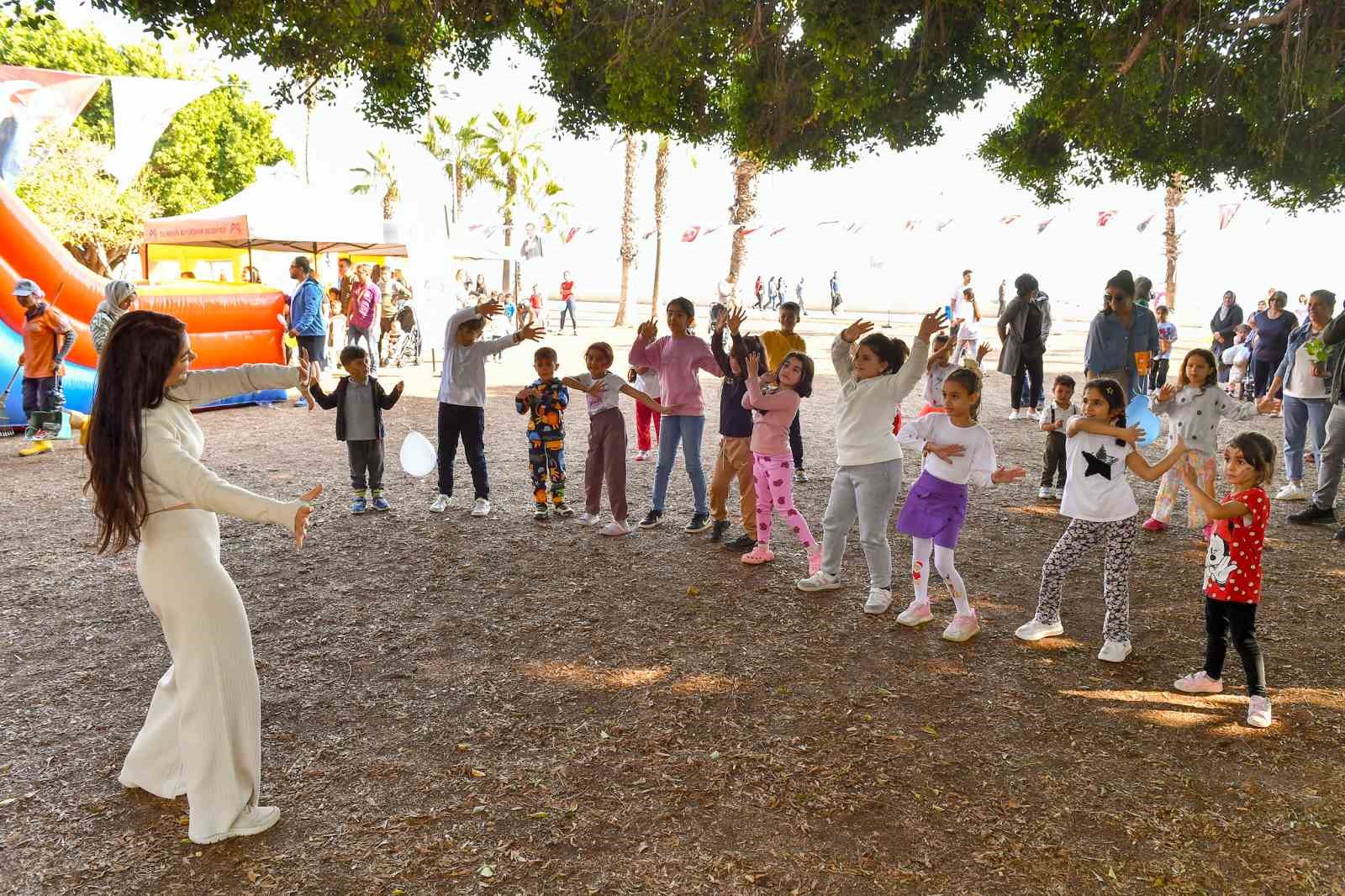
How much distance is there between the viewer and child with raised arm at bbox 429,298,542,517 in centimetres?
739

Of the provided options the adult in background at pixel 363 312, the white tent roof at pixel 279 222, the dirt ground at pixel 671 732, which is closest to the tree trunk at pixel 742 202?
the white tent roof at pixel 279 222

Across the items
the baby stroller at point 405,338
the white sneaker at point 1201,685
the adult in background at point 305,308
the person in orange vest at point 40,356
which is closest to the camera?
the white sneaker at point 1201,685

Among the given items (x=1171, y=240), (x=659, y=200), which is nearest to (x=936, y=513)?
(x=1171, y=240)

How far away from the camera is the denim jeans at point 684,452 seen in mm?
6980

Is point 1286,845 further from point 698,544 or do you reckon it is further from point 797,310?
point 797,310

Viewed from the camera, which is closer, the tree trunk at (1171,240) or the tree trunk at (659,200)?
the tree trunk at (1171,240)

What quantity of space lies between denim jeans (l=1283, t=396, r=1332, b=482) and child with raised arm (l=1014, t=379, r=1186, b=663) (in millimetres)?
4405

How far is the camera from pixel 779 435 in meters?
6.04

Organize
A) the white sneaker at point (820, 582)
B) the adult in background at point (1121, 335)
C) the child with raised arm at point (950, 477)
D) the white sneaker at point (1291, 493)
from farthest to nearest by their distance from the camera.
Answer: the white sneaker at point (1291, 493) < the adult in background at point (1121, 335) < the white sneaker at point (820, 582) < the child with raised arm at point (950, 477)

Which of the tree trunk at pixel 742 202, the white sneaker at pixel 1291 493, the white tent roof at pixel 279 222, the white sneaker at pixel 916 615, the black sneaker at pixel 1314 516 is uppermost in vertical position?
the tree trunk at pixel 742 202

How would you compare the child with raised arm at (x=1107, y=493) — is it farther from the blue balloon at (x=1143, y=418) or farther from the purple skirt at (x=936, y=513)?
the purple skirt at (x=936, y=513)

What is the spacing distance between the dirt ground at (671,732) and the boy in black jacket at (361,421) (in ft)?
3.34

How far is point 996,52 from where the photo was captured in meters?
9.27

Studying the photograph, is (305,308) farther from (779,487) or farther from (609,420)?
(779,487)
